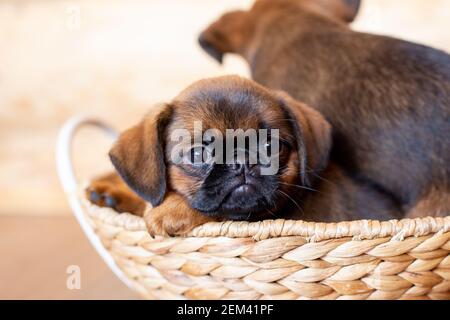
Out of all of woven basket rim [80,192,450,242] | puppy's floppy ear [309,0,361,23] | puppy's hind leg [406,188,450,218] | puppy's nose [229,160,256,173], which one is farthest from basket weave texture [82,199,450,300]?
Answer: puppy's floppy ear [309,0,361,23]

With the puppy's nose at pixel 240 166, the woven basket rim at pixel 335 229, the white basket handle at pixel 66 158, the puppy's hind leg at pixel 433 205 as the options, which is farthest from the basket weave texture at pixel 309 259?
the white basket handle at pixel 66 158

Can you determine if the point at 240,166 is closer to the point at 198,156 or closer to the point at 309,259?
the point at 198,156

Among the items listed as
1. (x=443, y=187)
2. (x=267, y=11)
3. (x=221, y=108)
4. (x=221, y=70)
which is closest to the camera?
(x=221, y=108)

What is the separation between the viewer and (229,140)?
4.45ft

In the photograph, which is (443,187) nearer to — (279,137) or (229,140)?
(279,137)

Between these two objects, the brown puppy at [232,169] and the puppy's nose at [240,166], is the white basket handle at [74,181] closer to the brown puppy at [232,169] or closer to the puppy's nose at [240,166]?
the brown puppy at [232,169]

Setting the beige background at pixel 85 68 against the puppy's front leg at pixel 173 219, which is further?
the beige background at pixel 85 68

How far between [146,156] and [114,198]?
34 cm

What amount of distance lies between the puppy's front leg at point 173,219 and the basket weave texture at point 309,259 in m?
0.02

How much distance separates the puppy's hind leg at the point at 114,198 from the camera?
1.70m

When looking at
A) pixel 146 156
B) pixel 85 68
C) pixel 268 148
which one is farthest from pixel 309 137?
pixel 85 68

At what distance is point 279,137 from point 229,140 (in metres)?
0.16

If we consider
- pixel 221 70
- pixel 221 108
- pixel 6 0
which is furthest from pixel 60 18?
pixel 221 108

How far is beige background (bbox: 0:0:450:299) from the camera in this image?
2.95 meters
